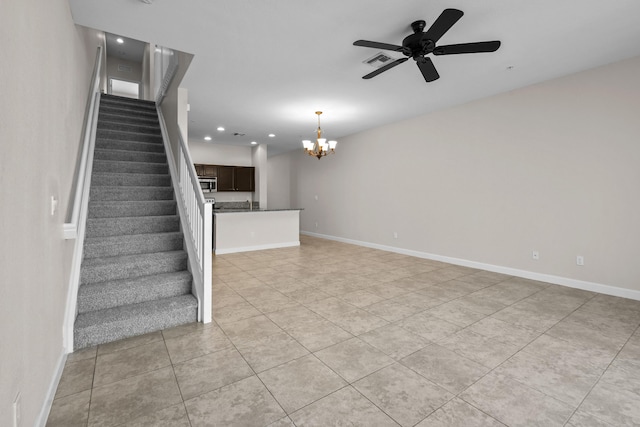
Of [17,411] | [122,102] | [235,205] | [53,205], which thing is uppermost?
[122,102]

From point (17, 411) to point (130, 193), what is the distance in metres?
3.00

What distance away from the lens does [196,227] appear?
121 inches

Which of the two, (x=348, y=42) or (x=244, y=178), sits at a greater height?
(x=348, y=42)

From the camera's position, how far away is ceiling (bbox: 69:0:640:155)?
2.50 meters

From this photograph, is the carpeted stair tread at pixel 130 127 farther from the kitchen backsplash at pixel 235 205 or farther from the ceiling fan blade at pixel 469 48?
the ceiling fan blade at pixel 469 48

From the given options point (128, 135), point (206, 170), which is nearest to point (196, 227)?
point (128, 135)

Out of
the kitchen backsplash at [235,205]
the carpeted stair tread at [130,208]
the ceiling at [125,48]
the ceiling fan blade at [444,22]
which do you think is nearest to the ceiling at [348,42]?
the ceiling fan blade at [444,22]

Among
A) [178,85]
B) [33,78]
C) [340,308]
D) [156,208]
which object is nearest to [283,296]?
[340,308]

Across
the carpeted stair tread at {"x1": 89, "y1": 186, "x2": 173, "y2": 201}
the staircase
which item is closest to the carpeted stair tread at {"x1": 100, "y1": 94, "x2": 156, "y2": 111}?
the staircase

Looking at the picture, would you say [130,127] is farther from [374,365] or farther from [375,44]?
[374,365]

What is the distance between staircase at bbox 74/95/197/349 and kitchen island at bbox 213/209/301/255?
2.04 m

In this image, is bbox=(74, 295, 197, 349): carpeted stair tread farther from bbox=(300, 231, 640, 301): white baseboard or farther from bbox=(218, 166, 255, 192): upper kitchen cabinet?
bbox=(218, 166, 255, 192): upper kitchen cabinet

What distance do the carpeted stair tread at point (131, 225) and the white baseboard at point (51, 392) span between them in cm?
142

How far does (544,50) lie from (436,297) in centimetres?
297
